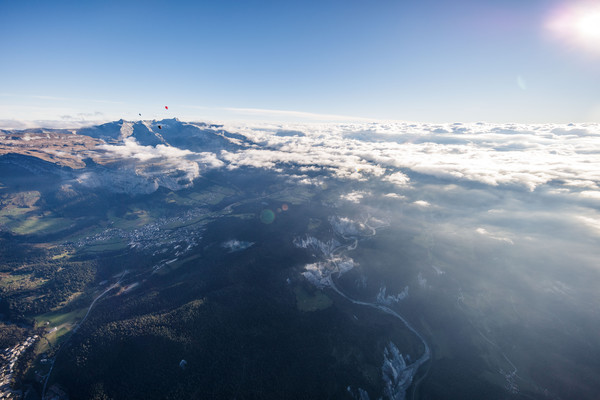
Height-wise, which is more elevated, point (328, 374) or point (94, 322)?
point (94, 322)

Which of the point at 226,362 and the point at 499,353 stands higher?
the point at 226,362

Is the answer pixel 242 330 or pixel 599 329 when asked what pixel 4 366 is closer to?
pixel 242 330

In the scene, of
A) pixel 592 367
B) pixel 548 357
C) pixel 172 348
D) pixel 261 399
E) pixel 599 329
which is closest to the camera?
pixel 261 399

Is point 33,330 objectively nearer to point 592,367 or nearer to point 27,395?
point 27,395

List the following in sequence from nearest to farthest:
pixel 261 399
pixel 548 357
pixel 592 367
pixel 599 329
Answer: pixel 261 399, pixel 592 367, pixel 548 357, pixel 599 329

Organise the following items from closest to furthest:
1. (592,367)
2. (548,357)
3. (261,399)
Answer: (261,399)
(592,367)
(548,357)

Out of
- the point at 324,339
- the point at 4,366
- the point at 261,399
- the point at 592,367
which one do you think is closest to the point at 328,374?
the point at 324,339

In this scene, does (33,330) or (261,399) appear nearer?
(261,399)

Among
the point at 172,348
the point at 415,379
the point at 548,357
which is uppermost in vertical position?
the point at 172,348

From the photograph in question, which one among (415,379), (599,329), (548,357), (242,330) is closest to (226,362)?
(242,330)
